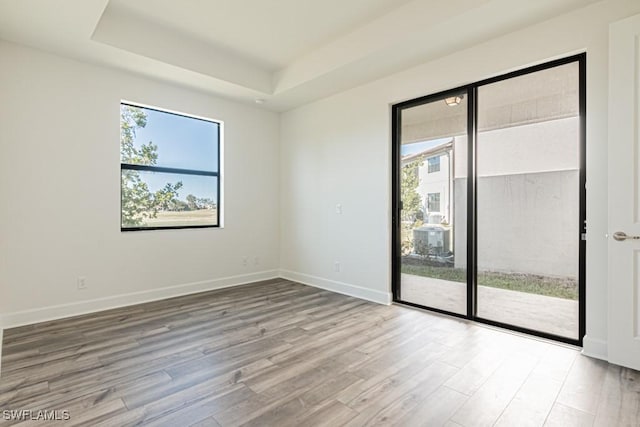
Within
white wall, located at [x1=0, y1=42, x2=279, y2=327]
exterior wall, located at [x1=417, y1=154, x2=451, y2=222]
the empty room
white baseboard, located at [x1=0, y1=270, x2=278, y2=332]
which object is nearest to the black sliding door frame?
the empty room

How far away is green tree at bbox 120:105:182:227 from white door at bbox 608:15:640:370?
15.1 feet

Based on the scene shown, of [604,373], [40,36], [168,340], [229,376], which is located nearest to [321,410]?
[229,376]

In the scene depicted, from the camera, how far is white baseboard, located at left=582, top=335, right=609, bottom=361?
8.13 feet

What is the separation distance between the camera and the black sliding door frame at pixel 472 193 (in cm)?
269

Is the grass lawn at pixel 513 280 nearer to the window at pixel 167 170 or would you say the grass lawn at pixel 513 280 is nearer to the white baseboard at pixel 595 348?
the white baseboard at pixel 595 348

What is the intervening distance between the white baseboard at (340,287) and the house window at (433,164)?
155 cm

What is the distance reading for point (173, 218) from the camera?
14.3 feet

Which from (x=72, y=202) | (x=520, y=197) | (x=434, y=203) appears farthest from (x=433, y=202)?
(x=72, y=202)

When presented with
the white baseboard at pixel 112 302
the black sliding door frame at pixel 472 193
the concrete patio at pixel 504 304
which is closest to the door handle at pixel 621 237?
the black sliding door frame at pixel 472 193

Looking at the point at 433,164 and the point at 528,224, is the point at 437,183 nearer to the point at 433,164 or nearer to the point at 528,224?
the point at 433,164

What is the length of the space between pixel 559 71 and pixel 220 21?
3177 millimetres

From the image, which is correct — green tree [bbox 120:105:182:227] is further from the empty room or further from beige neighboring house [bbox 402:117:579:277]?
beige neighboring house [bbox 402:117:579:277]

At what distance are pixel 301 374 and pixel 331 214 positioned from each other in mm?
2665

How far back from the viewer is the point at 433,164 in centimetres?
368
